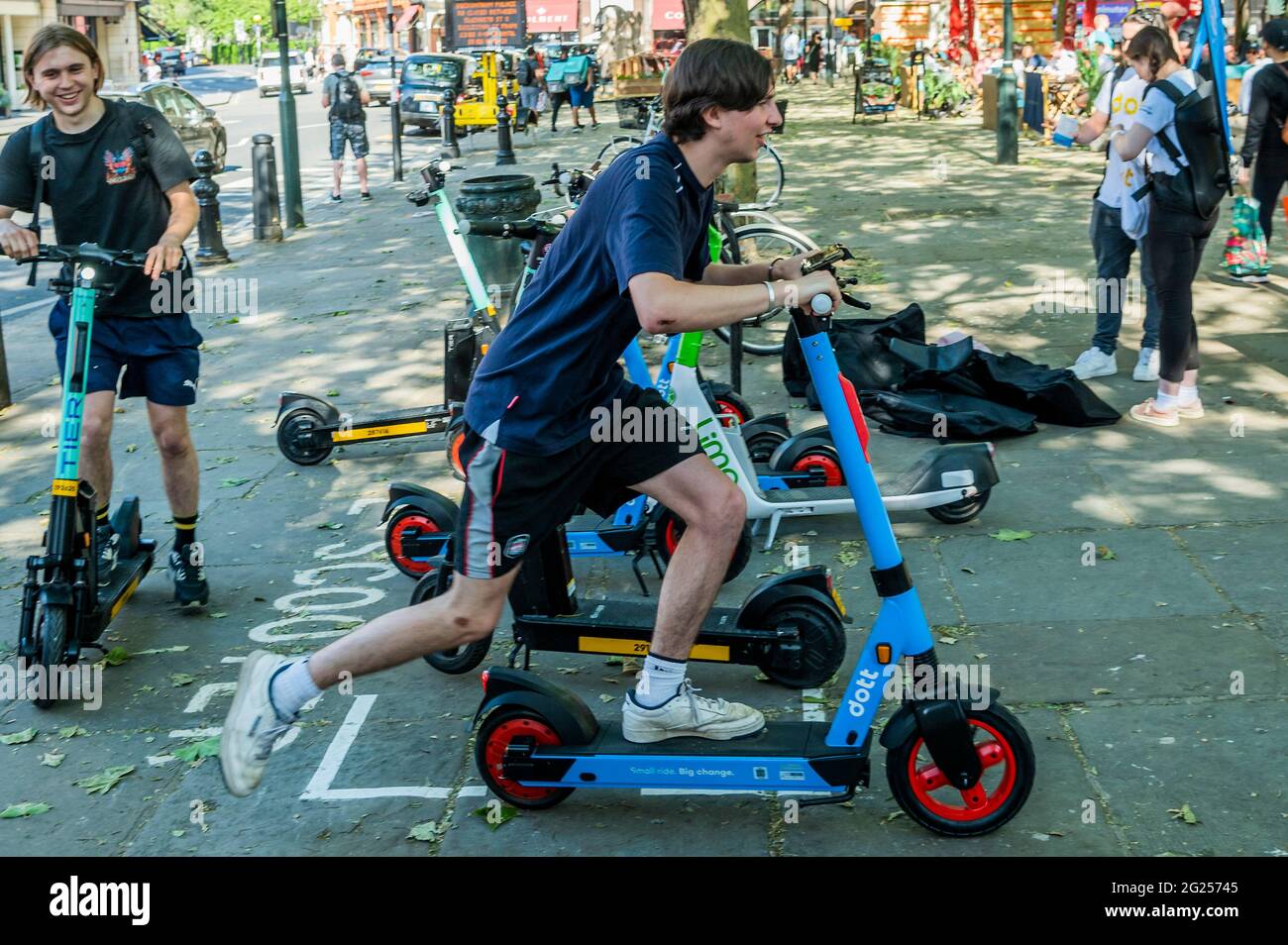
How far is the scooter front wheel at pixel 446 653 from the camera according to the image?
466 centimetres

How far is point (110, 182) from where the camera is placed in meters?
5.14

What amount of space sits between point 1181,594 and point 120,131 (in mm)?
4240

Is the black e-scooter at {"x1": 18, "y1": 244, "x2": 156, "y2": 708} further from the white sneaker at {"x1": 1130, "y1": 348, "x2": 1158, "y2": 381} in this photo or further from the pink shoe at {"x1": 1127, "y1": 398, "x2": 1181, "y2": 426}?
the white sneaker at {"x1": 1130, "y1": 348, "x2": 1158, "y2": 381}

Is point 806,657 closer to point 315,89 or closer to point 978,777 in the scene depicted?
point 978,777

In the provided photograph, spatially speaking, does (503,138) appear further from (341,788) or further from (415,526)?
(341,788)

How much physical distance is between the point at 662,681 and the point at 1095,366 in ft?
16.8

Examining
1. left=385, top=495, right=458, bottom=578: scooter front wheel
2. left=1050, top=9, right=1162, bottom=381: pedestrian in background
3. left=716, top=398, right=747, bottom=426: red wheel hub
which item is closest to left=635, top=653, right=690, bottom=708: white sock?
left=385, top=495, right=458, bottom=578: scooter front wheel

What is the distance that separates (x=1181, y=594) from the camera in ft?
16.9

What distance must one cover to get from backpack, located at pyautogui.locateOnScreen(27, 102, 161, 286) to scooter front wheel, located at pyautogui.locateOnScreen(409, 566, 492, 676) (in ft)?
5.89

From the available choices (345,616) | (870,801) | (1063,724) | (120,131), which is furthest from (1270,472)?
(120,131)

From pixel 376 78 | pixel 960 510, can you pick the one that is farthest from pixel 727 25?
pixel 376 78

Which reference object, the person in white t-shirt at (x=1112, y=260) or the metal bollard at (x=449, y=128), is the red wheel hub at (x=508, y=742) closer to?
the person in white t-shirt at (x=1112, y=260)

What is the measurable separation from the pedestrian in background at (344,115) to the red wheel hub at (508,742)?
15587 mm

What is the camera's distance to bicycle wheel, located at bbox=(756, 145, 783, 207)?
15.6m
